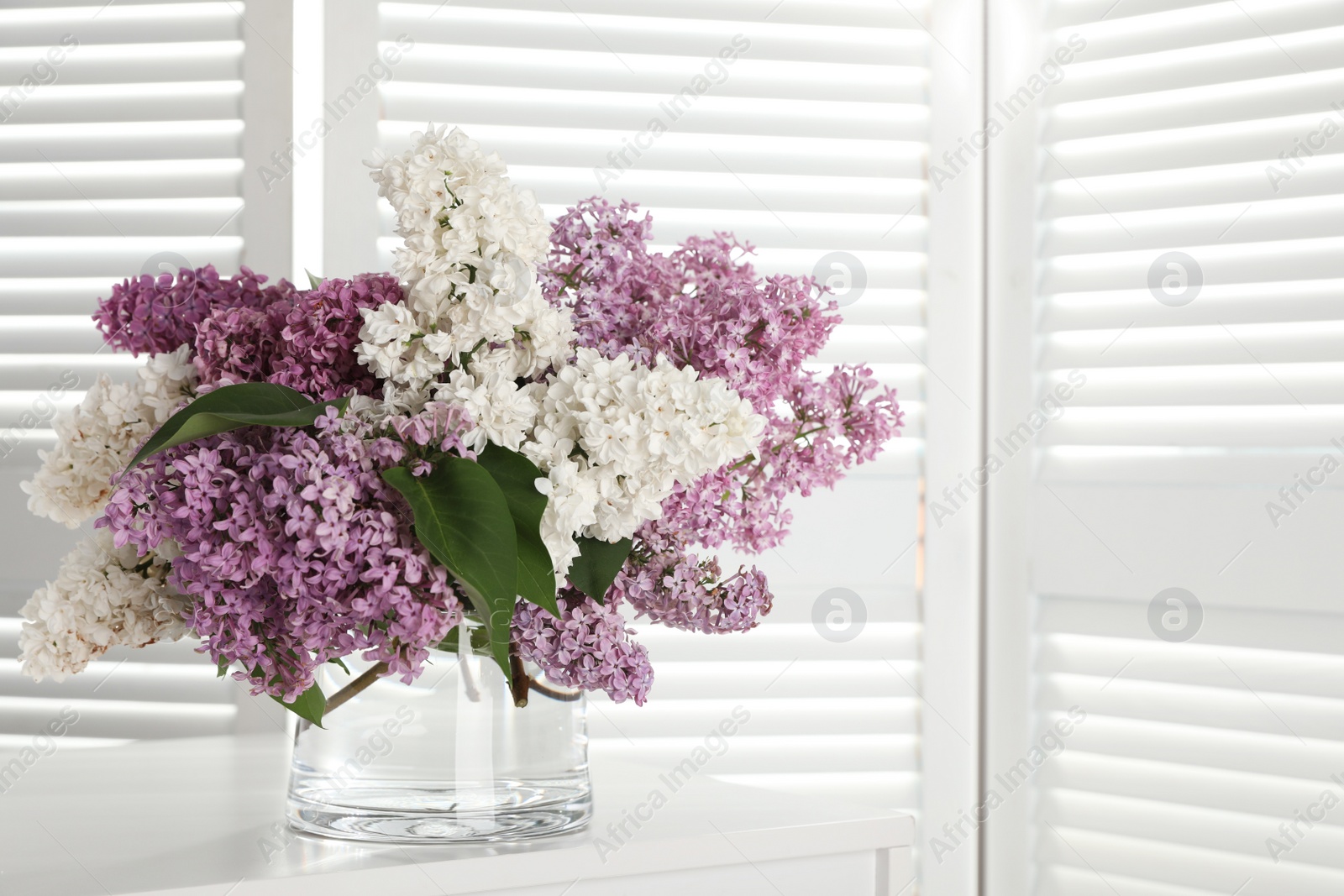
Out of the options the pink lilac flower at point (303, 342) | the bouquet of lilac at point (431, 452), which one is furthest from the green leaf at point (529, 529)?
the pink lilac flower at point (303, 342)

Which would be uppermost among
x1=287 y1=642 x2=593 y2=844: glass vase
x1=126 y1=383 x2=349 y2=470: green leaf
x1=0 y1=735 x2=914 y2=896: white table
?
x1=126 y1=383 x2=349 y2=470: green leaf

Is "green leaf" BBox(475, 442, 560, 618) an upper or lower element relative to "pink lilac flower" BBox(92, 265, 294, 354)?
lower

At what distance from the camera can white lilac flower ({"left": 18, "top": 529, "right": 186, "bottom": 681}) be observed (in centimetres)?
63

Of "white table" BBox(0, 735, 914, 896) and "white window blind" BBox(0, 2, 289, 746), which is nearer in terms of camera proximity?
"white table" BBox(0, 735, 914, 896)

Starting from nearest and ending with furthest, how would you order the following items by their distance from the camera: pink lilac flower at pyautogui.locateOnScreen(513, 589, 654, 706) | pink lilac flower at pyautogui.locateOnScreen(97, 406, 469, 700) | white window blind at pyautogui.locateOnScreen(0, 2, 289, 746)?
pink lilac flower at pyautogui.locateOnScreen(97, 406, 469, 700)
pink lilac flower at pyautogui.locateOnScreen(513, 589, 654, 706)
white window blind at pyautogui.locateOnScreen(0, 2, 289, 746)

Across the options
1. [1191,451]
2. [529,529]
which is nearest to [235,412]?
[529,529]

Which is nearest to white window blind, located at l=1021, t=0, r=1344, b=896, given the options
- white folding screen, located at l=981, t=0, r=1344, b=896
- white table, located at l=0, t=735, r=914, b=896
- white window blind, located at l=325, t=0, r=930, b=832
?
white folding screen, located at l=981, t=0, r=1344, b=896

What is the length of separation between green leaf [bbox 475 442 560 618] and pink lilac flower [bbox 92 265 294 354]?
212 mm

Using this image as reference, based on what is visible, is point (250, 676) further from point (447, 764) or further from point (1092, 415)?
point (1092, 415)

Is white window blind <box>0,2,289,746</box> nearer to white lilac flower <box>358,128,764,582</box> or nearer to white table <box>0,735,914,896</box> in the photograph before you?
white table <box>0,735,914,896</box>

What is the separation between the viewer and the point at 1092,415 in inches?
52.9

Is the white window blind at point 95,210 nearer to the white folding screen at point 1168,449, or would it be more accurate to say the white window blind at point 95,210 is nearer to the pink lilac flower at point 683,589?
the pink lilac flower at point 683,589

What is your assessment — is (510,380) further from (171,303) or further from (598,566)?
(171,303)

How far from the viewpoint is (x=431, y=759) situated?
667 millimetres
